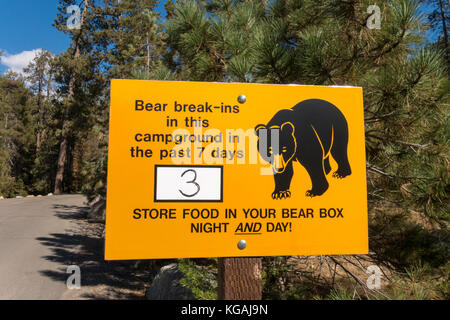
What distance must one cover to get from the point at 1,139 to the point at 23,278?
31.0 m

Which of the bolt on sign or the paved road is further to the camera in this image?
the paved road

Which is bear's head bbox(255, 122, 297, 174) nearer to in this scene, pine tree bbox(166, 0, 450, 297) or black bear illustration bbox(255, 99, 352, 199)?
black bear illustration bbox(255, 99, 352, 199)

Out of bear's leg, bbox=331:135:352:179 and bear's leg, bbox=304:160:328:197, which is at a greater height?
bear's leg, bbox=331:135:352:179

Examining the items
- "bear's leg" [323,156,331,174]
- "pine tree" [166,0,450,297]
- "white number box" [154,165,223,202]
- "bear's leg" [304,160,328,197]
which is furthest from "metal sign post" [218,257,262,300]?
"pine tree" [166,0,450,297]

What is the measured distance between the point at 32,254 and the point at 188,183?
770 centimetres

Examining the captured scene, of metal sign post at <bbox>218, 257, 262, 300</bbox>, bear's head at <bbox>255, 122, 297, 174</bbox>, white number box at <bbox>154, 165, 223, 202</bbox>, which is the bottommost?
metal sign post at <bbox>218, 257, 262, 300</bbox>

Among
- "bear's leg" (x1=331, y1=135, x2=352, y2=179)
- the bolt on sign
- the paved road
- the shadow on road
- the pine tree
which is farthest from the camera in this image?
the shadow on road

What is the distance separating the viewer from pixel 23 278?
586 centimetres

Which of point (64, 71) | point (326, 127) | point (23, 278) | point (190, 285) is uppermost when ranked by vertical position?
point (64, 71)

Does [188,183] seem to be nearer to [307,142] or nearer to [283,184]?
[283,184]

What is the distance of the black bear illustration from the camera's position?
59.2 inches

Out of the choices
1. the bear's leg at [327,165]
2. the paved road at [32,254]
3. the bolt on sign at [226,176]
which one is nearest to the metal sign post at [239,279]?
the bolt on sign at [226,176]

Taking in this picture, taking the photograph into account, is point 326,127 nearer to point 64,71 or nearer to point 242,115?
point 242,115
